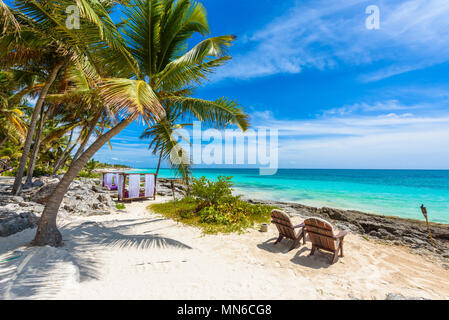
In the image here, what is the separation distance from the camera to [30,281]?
2695 millimetres

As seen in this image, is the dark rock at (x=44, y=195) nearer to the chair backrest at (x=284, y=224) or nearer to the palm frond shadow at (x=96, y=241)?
the palm frond shadow at (x=96, y=241)

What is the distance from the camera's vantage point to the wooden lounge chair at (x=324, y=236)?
411 centimetres

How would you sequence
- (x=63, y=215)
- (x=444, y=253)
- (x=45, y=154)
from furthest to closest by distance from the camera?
(x=45, y=154) → (x=63, y=215) → (x=444, y=253)

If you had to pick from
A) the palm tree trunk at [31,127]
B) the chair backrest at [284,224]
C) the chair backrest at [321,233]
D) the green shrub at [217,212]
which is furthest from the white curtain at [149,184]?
the chair backrest at [321,233]

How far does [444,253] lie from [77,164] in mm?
10284

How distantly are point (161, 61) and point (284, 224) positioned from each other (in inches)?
202

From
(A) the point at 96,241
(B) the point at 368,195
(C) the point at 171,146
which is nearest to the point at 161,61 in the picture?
(C) the point at 171,146

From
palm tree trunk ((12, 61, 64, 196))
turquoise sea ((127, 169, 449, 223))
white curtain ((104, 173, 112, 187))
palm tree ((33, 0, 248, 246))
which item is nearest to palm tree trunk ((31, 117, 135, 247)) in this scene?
palm tree ((33, 0, 248, 246))

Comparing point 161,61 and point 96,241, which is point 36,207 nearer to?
point 96,241

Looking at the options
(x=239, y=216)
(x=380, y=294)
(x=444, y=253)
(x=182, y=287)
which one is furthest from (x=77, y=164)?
(x=444, y=253)

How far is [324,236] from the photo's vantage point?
13.7ft

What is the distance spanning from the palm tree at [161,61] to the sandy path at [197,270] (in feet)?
3.12
